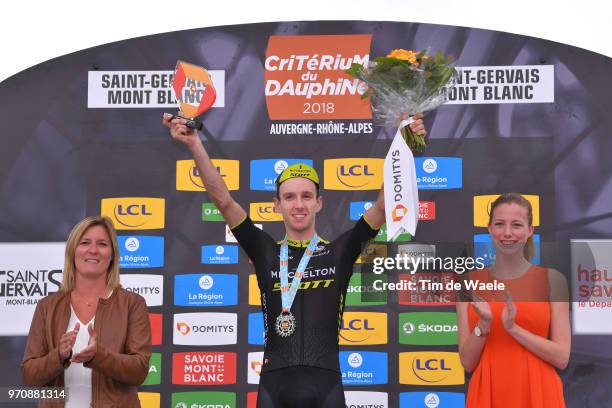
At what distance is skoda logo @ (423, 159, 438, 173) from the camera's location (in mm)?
4988

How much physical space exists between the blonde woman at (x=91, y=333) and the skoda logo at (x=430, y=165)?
1.93 metres

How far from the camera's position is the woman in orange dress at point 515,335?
403 cm

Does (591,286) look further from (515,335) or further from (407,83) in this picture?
(407,83)

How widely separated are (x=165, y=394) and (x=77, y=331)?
63.9 inches

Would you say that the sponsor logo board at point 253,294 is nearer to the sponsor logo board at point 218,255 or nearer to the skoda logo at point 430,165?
the sponsor logo board at point 218,255

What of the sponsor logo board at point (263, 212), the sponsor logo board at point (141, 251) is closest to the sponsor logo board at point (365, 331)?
the sponsor logo board at point (263, 212)

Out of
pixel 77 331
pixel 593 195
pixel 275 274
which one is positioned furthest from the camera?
pixel 593 195

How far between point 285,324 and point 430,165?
66.4 inches

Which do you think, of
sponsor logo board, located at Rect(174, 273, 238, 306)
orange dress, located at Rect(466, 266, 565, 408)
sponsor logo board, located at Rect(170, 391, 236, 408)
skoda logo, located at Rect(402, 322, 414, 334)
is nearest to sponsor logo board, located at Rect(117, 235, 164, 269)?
sponsor logo board, located at Rect(174, 273, 238, 306)

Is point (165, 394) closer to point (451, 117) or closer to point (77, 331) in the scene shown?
point (77, 331)

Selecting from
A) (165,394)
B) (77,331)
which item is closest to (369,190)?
(165,394)

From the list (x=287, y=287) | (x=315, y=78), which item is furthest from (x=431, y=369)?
(x=315, y=78)

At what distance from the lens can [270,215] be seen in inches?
199

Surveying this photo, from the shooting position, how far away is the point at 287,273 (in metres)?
3.75
